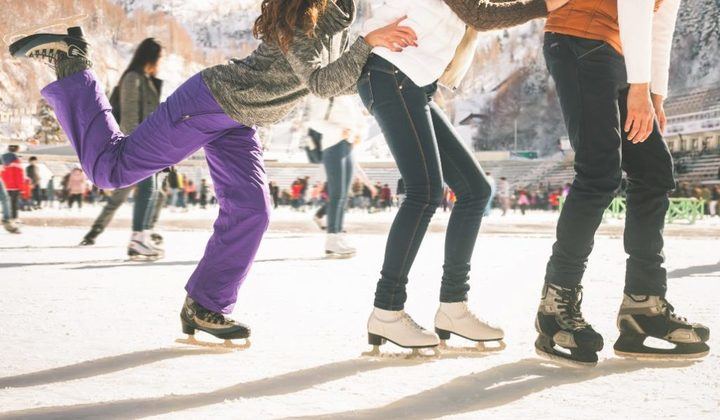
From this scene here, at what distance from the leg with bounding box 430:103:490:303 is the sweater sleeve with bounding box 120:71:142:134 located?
2741 mm

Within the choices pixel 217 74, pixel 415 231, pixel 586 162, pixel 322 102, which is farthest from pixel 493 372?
pixel 322 102

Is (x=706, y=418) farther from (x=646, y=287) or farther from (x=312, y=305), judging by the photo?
(x=312, y=305)

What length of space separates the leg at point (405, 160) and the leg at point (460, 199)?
102 millimetres

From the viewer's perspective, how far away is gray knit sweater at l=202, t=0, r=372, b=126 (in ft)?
6.01

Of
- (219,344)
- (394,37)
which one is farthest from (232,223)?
(394,37)

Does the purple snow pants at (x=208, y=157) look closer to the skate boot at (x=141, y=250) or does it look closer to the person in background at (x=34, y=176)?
the skate boot at (x=141, y=250)

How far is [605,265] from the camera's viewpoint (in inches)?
168

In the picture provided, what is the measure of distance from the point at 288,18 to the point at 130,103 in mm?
2762

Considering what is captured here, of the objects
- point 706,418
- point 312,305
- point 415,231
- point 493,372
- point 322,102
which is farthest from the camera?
point 322,102

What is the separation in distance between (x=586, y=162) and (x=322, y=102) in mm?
2524

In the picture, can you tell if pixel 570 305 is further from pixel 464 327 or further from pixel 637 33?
pixel 637 33

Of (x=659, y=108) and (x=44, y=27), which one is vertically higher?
(x=44, y=27)

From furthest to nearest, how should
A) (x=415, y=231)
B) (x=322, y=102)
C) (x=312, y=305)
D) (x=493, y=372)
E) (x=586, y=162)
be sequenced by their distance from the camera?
(x=322, y=102) → (x=312, y=305) → (x=415, y=231) → (x=586, y=162) → (x=493, y=372)

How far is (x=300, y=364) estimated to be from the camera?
1.74 meters
